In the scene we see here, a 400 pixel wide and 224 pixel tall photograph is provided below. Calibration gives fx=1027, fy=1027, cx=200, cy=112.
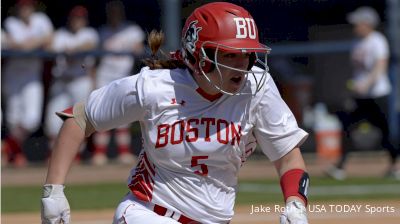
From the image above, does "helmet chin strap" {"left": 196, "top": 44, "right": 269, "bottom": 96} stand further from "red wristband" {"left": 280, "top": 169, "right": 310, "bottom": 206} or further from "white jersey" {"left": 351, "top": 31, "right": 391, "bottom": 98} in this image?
"white jersey" {"left": 351, "top": 31, "right": 391, "bottom": 98}

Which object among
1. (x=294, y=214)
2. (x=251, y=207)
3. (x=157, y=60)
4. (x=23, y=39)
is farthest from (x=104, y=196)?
(x=294, y=214)

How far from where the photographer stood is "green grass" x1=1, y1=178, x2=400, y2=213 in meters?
10.2

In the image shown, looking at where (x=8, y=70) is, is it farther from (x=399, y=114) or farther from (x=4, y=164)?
(x=399, y=114)

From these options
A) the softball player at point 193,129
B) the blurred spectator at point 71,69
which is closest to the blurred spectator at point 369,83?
the blurred spectator at point 71,69

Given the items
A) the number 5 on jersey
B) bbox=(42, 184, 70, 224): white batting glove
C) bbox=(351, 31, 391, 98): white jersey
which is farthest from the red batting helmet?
bbox=(351, 31, 391, 98): white jersey

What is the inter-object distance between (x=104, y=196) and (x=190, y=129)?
6.43 m

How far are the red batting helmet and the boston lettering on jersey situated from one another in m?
0.22

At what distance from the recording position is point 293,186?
470 centimetres

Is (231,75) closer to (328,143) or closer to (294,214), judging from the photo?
(294,214)

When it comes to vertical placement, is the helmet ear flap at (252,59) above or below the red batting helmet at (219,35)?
below

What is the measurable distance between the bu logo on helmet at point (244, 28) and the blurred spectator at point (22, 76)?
10312 millimetres

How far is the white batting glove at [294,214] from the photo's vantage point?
4.53m

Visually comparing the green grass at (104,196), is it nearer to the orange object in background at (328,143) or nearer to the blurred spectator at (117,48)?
the blurred spectator at (117,48)

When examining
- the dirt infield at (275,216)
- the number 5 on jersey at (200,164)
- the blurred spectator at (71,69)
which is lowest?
the dirt infield at (275,216)
